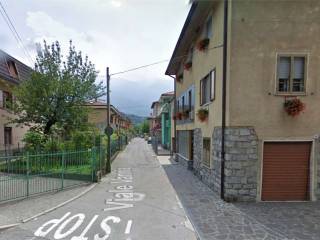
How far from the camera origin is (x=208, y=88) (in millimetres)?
11562

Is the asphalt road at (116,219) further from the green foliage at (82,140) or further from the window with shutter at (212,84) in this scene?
the green foliage at (82,140)

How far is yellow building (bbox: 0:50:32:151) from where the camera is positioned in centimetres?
2052

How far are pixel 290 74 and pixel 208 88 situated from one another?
362 cm

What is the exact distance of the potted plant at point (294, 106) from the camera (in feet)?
27.0

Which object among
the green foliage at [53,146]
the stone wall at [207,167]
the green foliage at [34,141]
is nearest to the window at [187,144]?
the stone wall at [207,167]

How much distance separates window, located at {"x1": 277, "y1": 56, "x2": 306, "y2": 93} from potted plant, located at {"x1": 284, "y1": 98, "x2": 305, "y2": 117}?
414 mm

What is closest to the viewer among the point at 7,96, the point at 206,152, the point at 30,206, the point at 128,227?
the point at 128,227

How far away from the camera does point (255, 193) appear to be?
8.57 metres

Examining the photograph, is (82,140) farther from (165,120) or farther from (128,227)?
(165,120)

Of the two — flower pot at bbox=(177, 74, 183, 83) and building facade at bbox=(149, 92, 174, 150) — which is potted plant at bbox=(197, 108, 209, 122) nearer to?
flower pot at bbox=(177, 74, 183, 83)

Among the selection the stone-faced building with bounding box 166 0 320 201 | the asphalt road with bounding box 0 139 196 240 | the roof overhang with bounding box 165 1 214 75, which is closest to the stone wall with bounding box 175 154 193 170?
the asphalt road with bounding box 0 139 196 240

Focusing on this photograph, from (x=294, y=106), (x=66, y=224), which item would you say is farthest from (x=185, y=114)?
(x=66, y=224)

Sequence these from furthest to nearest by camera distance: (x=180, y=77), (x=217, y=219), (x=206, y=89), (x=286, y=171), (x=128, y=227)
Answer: (x=180, y=77)
(x=206, y=89)
(x=286, y=171)
(x=217, y=219)
(x=128, y=227)

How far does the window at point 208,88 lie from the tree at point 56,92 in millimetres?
8194
